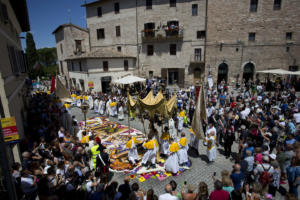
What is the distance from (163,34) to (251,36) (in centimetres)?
1228

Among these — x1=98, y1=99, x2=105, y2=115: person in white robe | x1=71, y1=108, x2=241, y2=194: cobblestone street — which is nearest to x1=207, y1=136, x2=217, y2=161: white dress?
x1=71, y1=108, x2=241, y2=194: cobblestone street

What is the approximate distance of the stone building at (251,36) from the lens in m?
23.2

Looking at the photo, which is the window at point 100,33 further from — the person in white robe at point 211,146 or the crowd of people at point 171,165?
the person in white robe at point 211,146

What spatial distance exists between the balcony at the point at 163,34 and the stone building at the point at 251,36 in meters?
4.25

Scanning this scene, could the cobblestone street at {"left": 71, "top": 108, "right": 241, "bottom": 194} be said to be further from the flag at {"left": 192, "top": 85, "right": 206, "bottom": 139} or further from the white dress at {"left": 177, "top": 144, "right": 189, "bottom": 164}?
the flag at {"left": 192, "top": 85, "right": 206, "bottom": 139}

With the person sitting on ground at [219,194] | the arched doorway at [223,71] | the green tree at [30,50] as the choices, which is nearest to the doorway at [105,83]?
the arched doorway at [223,71]

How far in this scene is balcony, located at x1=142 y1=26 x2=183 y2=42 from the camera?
26172 mm

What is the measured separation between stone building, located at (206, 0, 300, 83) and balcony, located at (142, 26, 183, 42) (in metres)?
4.25

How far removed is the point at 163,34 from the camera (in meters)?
27.0

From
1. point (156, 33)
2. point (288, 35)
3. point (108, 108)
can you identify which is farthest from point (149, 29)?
point (288, 35)

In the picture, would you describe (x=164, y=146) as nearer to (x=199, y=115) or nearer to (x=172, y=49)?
(x=199, y=115)

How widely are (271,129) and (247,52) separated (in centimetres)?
2024

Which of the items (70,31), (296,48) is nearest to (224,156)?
(296,48)

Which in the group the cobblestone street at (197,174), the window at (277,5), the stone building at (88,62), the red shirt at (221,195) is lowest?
the cobblestone street at (197,174)
